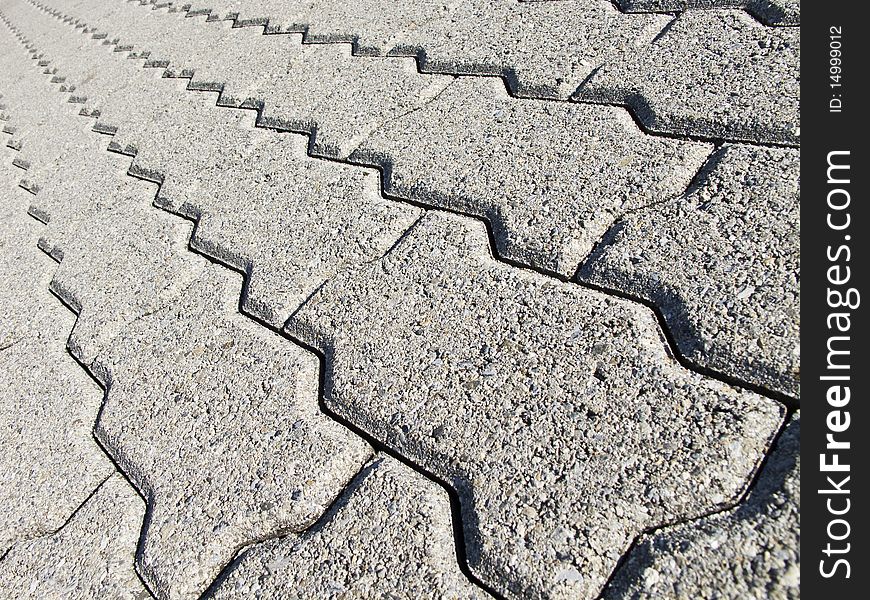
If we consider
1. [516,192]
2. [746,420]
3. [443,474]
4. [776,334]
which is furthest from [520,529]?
[516,192]

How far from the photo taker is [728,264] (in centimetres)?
82

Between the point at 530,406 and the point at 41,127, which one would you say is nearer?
the point at 530,406

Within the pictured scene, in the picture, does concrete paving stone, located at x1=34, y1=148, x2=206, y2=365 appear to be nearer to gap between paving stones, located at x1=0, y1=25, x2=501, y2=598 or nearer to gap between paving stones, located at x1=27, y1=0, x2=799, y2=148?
gap between paving stones, located at x1=0, y1=25, x2=501, y2=598

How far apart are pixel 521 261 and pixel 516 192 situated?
0.16 metres

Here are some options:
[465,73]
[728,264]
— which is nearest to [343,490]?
[728,264]

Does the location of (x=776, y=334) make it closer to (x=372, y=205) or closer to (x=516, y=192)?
(x=516, y=192)

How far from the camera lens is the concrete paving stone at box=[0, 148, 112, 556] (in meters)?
0.98

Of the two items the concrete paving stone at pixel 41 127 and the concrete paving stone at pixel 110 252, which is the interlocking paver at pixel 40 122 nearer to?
the concrete paving stone at pixel 41 127

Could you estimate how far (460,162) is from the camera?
118 centimetres

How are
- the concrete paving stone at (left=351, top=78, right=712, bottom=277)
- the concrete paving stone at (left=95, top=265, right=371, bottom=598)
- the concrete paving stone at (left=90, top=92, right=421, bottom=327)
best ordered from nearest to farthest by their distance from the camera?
1. the concrete paving stone at (left=95, top=265, right=371, bottom=598)
2. the concrete paving stone at (left=351, top=78, right=712, bottom=277)
3. the concrete paving stone at (left=90, top=92, right=421, bottom=327)

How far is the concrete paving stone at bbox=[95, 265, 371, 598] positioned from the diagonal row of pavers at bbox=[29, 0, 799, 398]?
11 centimetres

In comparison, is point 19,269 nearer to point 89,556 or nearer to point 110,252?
point 110,252

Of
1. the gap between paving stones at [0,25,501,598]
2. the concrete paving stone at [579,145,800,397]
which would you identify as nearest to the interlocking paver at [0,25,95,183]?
the gap between paving stones at [0,25,501,598]

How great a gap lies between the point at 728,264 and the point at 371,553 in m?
0.56
